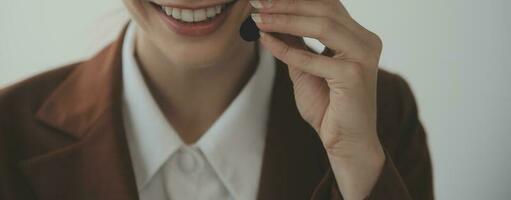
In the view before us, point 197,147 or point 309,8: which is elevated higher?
point 309,8

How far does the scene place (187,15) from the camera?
0.71 meters

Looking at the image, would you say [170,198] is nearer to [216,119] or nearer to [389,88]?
[216,119]

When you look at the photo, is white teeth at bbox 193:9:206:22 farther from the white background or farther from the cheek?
the white background

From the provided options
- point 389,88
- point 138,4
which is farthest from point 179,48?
point 389,88

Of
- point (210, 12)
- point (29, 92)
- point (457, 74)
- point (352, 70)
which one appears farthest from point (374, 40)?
point (29, 92)

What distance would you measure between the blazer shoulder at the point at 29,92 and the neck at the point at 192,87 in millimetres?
124

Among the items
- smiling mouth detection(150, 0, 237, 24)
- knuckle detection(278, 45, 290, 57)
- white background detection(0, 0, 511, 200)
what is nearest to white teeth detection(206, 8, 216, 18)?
smiling mouth detection(150, 0, 237, 24)

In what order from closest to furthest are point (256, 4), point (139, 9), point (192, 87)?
point (256, 4) → point (139, 9) → point (192, 87)

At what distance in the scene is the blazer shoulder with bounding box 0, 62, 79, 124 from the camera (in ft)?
2.67

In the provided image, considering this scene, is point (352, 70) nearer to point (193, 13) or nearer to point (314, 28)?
point (314, 28)

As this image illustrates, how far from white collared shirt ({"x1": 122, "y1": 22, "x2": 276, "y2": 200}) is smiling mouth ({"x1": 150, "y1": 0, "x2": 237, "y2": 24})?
0.15 metres

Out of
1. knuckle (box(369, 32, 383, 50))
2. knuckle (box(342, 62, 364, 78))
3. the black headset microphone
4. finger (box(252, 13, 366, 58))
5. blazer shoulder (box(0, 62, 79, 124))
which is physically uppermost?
finger (box(252, 13, 366, 58))

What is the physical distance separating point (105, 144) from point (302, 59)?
28cm

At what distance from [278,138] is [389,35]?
0.26 meters
